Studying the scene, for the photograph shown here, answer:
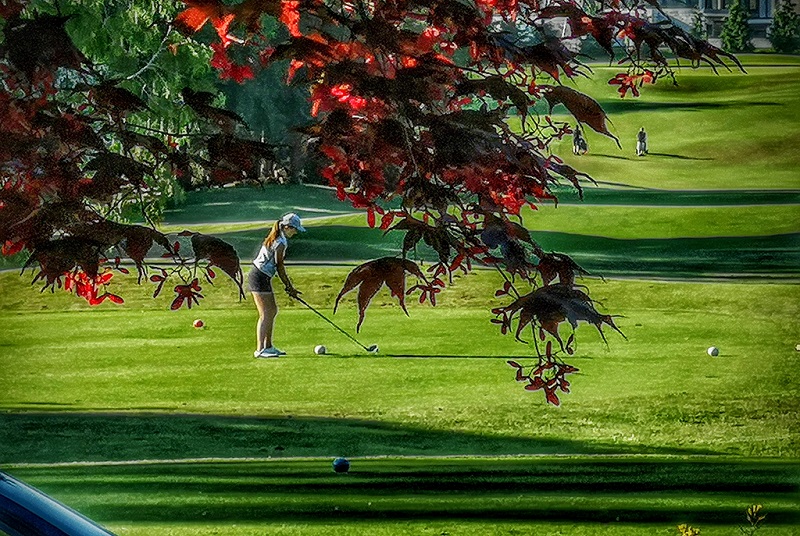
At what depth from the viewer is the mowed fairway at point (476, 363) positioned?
3527 millimetres

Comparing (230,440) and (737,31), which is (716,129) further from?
(230,440)

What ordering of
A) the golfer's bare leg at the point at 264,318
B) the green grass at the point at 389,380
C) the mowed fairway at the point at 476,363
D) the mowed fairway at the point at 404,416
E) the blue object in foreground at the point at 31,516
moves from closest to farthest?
the blue object in foreground at the point at 31,516 → the mowed fairway at the point at 404,416 → the mowed fairway at the point at 476,363 → the green grass at the point at 389,380 → the golfer's bare leg at the point at 264,318

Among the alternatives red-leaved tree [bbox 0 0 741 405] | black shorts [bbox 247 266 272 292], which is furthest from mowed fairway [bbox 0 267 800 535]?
red-leaved tree [bbox 0 0 741 405]

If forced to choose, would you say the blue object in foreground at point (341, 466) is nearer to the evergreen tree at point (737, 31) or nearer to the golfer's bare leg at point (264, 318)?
the golfer's bare leg at point (264, 318)

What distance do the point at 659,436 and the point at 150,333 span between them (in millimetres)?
1597

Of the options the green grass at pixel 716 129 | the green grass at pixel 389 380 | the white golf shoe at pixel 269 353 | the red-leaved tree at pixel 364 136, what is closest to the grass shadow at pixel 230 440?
the green grass at pixel 389 380

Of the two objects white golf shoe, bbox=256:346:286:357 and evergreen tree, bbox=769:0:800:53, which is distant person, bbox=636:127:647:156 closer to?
evergreen tree, bbox=769:0:800:53

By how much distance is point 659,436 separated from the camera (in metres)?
3.63

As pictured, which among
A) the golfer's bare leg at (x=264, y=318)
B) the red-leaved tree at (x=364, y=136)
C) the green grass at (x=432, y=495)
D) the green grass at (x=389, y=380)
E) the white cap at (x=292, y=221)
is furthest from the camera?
the golfer's bare leg at (x=264, y=318)

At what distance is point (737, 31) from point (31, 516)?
340 cm

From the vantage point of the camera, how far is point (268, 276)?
398 centimetres

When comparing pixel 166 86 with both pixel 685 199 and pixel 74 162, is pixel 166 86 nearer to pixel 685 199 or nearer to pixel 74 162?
pixel 685 199

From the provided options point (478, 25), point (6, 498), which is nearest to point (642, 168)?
point (478, 25)

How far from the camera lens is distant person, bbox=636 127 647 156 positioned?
3.94 metres
